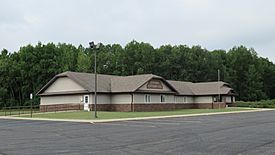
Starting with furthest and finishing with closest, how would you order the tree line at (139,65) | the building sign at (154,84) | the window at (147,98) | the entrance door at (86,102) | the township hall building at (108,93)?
the tree line at (139,65) → the building sign at (154,84) → the window at (147,98) → the township hall building at (108,93) → the entrance door at (86,102)

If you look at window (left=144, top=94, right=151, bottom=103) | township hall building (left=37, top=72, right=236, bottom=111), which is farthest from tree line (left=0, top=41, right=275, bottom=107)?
window (left=144, top=94, right=151, bottom=103)

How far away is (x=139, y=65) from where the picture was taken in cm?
8681

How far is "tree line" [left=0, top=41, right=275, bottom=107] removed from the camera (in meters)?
75.1

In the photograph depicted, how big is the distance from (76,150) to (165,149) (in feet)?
9.63

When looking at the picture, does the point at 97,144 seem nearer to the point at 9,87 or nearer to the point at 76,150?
the point at 76,150

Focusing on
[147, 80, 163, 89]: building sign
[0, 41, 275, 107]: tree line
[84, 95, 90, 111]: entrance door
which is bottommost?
[84, 95, 90, 111]: entrance door

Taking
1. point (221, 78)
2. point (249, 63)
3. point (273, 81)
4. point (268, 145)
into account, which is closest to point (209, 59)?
point (221, 78)

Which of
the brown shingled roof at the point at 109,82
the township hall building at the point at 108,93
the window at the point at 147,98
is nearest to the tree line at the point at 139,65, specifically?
the township hall building at the point at 108,93

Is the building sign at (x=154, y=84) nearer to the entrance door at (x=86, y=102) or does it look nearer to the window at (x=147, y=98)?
the window at (x=147, y=98)

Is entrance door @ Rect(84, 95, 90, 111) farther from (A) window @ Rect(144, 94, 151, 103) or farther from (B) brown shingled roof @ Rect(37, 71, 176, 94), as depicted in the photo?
(A) window @ Rect(144, 94, 151, 103)

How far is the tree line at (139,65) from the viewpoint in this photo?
2955 inches

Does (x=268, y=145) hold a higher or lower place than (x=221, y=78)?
lower

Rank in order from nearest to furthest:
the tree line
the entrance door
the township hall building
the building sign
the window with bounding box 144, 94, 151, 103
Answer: the entrance door < the township hall building < the window with bounding box 144, 94, 151, 103 < the building sign < the tree line

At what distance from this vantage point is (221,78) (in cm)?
9025
